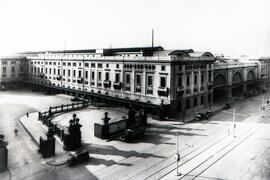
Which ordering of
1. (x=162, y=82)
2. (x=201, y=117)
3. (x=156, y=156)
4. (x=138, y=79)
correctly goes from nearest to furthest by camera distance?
(x=156, y=156), (x=201, y=117), (x=162, y=82), (x=138, y=79)

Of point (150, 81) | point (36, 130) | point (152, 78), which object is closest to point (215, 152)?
point (152, 78)

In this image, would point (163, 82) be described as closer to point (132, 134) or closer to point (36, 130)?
point (132, 134)

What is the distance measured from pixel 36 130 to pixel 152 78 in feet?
63.9

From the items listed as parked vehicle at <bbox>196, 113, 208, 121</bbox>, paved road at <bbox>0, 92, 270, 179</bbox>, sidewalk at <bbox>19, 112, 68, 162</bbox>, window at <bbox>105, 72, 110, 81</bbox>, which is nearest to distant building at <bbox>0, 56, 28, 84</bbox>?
window at <bbox>105, 72, 110, 81</bbox>

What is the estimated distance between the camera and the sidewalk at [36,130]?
23347 millimetres

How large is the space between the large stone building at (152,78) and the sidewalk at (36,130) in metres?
15.7

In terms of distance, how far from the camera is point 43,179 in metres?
18.2

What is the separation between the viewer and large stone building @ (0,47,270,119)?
3919 cm

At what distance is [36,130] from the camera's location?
30.2 meters

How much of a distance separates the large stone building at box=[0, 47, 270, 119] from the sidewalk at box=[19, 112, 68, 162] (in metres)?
15.7

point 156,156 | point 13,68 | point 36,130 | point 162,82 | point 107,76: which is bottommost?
point 156,156

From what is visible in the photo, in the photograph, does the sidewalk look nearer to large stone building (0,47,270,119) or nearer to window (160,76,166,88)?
large stone building (0,47,270,119)

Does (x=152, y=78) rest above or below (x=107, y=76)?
below

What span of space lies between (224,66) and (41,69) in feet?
155
